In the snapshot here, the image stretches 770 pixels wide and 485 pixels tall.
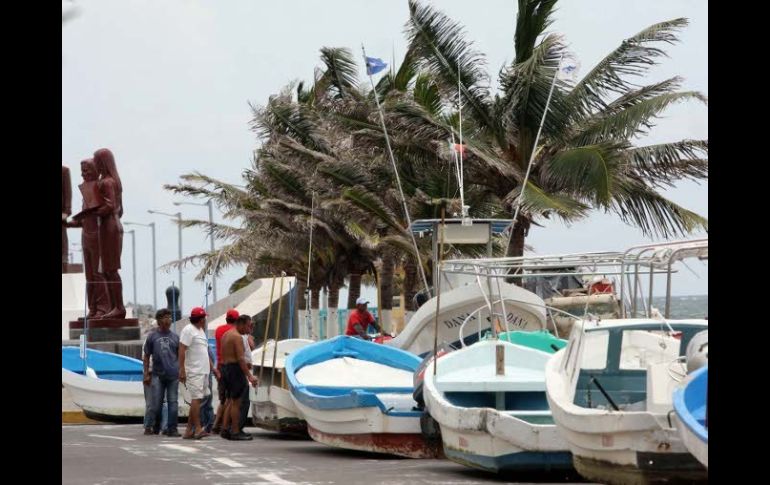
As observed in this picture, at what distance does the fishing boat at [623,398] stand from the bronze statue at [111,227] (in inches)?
964

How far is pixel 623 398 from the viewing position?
13328 millimetres

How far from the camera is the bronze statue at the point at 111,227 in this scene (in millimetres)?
36344

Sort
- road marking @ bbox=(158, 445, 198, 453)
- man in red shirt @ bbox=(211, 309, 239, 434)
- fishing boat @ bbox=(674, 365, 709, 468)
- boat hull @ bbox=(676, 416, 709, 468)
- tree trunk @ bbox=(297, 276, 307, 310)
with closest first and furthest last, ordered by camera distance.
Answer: boat hull @ bbox=(676, 416, 709, 468)
fishing boat @ bbox=(674, 365, 709, 468)
road marking @ bbox=(158, 445, 198, 453)
man in red shirt @ bbox=(211, 309, 239, 434)
tree trunk @ bbox=(297, 276, 307, 310)

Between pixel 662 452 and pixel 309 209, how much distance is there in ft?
93.9

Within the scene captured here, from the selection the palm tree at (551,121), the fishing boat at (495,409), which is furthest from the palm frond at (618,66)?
the fishing boat at (495,409)

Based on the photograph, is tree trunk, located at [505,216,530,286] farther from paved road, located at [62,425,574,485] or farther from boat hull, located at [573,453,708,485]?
boat hull, located at [573,453,708,485]

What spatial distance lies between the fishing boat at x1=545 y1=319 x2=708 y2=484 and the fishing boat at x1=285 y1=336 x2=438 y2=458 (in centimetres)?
262

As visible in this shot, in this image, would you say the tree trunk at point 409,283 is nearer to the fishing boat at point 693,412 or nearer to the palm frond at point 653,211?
the palm frond at point 653,211

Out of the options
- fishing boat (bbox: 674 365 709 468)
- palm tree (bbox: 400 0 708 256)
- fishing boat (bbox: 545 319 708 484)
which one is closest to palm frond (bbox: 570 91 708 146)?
palm tree (bbox: 400 0 708 256)

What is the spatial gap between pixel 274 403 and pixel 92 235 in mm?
18887

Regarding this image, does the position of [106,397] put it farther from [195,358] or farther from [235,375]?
[235,375]

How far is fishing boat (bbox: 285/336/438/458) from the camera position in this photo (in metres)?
15.6
